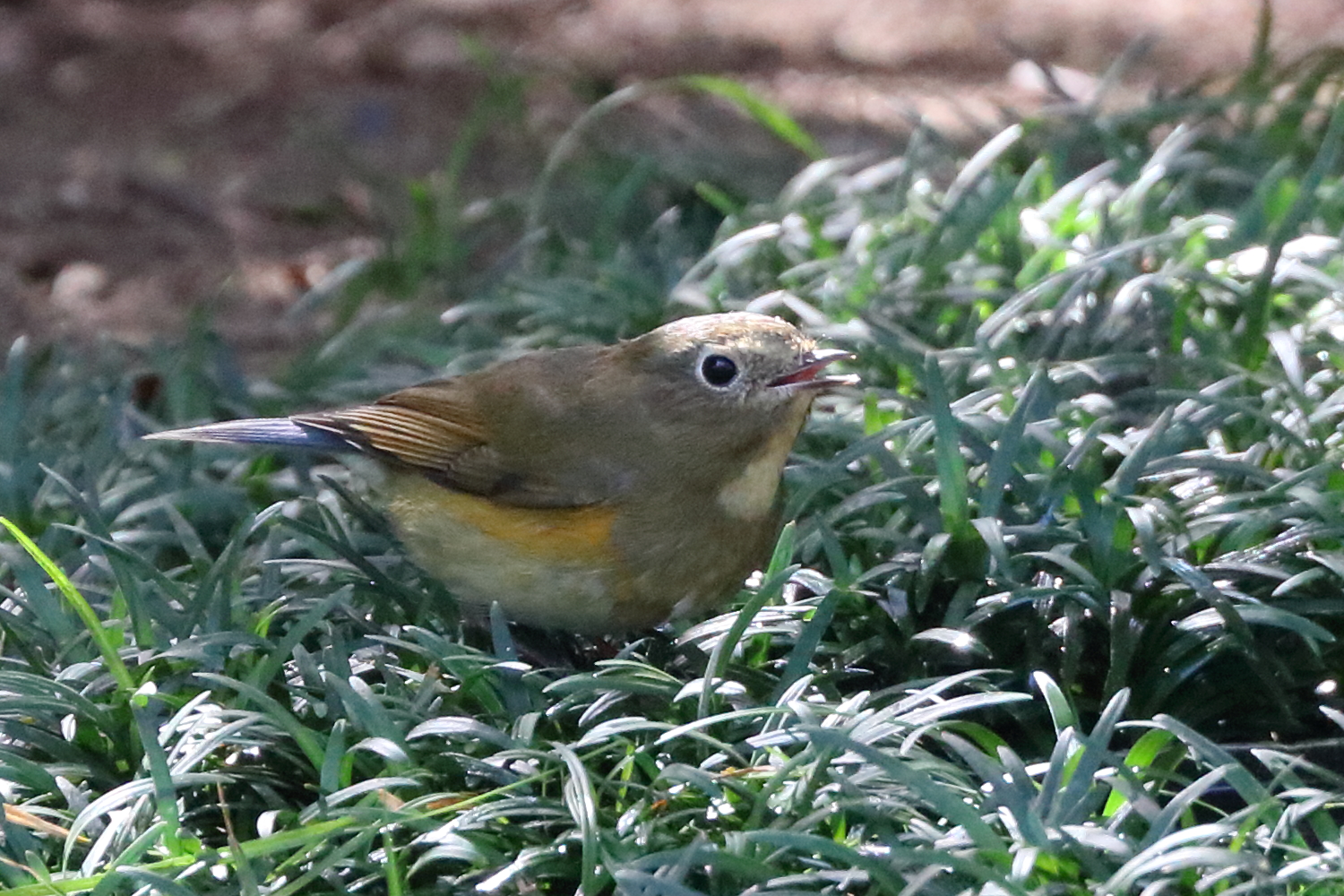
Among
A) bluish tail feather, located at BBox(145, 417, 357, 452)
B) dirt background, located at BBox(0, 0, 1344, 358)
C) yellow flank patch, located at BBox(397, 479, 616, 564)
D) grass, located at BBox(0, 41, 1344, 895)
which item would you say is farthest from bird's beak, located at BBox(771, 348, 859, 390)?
dirt background, located at BBox(0, 0, 1344, 358)

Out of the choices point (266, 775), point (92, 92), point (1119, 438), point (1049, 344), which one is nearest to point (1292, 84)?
point (1049, 344)

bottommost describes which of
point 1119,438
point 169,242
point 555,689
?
point 169,242

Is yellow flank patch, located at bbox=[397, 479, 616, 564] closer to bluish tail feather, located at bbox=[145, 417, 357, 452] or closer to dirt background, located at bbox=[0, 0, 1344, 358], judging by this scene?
bluish tail feather, located at bbox=[145, 417, 357, 452]

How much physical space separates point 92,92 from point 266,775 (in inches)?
231

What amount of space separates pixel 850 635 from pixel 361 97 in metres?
5.24

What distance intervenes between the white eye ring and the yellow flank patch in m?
0.36

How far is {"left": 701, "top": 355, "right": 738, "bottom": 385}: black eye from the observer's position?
3.69 m

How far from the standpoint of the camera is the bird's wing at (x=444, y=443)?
3.74 meters

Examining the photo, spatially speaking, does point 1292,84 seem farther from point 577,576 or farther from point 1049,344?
point 577,576

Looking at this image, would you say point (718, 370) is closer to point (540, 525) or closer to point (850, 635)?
point (540, 525)

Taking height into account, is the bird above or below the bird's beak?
below

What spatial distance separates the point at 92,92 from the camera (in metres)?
8.11

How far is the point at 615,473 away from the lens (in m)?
3.72

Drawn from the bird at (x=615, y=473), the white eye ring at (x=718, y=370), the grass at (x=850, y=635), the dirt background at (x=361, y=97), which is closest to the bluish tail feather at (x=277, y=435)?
the bird at (x=615, y=473)
